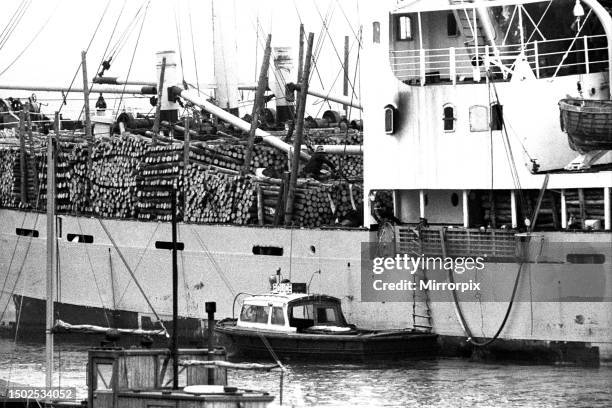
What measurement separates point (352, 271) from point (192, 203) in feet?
21.5

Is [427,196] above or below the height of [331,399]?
above

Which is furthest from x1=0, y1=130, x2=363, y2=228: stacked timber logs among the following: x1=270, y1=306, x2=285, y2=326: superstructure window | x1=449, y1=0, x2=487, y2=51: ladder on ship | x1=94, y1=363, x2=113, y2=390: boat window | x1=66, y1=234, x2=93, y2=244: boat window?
x1=94, y1=363, x2=113, y2=390: boat window

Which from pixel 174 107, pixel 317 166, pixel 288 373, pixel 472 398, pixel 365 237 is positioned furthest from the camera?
pixel 174 107

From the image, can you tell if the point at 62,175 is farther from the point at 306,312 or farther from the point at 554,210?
the point at 554,210

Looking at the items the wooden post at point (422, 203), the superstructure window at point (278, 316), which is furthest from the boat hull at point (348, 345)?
the wooden post at point (422, 203)

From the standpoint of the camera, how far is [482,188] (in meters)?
43.6

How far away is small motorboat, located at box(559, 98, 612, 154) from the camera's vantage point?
41.0m

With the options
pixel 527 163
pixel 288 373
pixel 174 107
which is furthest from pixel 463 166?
pixel 174 107

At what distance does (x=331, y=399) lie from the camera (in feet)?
124

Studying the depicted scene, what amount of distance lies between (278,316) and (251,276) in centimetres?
399

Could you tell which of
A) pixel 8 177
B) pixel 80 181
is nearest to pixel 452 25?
pixel 80 181

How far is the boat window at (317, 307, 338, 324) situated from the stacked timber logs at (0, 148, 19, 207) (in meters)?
15.1

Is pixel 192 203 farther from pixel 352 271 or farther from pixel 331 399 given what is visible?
pixel 331 399

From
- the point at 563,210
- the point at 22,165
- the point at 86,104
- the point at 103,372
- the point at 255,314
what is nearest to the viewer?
the point at 103,372
